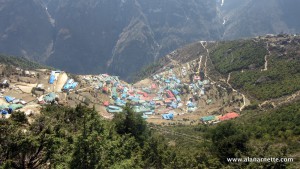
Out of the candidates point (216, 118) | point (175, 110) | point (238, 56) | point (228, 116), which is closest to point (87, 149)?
point (228, 116)

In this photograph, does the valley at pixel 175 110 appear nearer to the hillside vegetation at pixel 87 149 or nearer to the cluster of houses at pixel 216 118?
the hillside vegetation at pixel 87 149

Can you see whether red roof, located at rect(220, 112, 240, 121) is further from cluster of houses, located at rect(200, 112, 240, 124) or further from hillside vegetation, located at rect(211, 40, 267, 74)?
hillside vegetation, located at rect(211, 40, 267, 74)

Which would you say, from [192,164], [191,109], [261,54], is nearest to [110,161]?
[192,164]

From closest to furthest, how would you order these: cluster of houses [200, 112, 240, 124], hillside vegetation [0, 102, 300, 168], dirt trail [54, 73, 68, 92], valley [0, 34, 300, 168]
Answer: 1. hillside vegetation [0, 102, 300, 168]
2. valley [0, 34, 300, 168]
3. cluster of houses [200, 112, 240, 124]
4. dirt trail [54, 73, 68, 92]

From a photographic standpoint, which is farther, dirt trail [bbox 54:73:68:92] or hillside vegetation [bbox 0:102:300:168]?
dirt trail [bbox 54:73:68:92]

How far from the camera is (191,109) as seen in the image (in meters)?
131

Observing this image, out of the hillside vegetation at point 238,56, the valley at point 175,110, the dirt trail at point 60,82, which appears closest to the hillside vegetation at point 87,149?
the valley at point 175,110

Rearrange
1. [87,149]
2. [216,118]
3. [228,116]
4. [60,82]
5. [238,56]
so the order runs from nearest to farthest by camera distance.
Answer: [87,149] < [228,116] < [216,118] < [60,82] < [238,56]

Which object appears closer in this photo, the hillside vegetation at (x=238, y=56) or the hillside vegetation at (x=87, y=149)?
the hillside vegetation at (x=87, y=149)

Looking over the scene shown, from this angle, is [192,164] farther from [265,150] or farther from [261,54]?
[261,54]

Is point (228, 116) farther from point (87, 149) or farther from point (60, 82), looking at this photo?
point (87, 149)

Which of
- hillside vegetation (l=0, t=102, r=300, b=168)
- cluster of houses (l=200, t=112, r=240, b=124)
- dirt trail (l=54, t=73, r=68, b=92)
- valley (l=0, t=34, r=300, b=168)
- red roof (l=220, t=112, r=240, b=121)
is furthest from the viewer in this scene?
dirt trail (l=54, t=73, r=68, b=92)

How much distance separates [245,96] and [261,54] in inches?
1417

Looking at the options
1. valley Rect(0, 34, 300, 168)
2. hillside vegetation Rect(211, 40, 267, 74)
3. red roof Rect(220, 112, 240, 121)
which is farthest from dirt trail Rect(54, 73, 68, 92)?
hillside vegetation Rect(211, 40, 267, 74)
